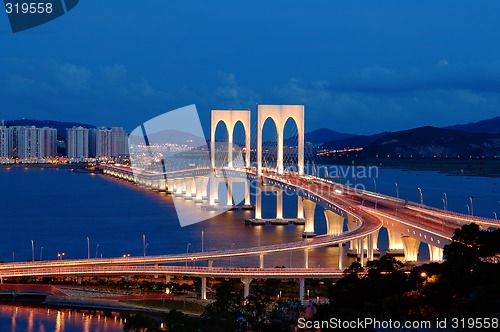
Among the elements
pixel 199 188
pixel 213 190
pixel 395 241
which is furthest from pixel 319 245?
pixel 199 188

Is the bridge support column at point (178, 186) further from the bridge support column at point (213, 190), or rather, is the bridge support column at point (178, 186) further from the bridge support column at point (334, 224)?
the bridge support column at point (334, 224)

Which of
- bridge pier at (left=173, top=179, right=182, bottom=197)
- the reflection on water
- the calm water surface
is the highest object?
bridge pier at (left=173, top=179, right=182, bottom=197)

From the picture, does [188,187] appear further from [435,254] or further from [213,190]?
[435,254]

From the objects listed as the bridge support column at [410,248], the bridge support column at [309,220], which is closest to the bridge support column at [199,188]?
the bridge support column at [309,220]

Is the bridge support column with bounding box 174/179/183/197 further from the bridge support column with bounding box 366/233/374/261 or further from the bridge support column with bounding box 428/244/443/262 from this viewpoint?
the bridge support column with bounding box 428/244/443/262

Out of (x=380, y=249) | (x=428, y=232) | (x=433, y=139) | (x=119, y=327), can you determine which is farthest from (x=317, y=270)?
(x=433, y=139)

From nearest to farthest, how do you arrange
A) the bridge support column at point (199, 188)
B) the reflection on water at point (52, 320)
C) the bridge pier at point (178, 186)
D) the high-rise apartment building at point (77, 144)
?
the reflection on water at point (52, 320) < the bridge support column at point (199, 188) < the bridge pier at point (178, 186) < the high-rise apartment building at point (77, 144)

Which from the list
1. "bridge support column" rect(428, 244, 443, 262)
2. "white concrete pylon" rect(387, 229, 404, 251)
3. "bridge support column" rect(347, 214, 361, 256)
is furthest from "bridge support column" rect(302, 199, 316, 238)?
"bridge support column" rect(428, 244, 443, 262)
